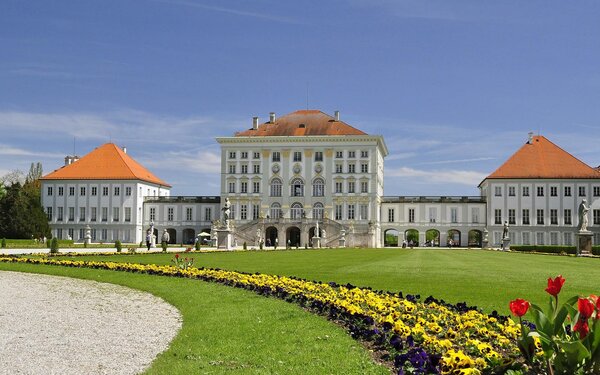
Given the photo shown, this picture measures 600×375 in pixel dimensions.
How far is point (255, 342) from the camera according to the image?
8.13m

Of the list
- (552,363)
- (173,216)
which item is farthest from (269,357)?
(173,216)

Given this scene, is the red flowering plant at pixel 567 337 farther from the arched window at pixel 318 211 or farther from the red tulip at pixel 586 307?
the arched window at pixel 318 211

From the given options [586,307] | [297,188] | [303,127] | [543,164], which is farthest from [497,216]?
[586,307]

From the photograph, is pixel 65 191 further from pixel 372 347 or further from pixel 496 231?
pixel 372 347

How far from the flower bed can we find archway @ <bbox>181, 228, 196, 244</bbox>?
65439 mm


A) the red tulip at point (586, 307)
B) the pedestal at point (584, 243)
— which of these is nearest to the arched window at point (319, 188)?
the pedestal at point (584, 243)

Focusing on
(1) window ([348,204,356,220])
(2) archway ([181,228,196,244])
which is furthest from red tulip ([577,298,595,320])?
(2) archway ([181,228,196,244])

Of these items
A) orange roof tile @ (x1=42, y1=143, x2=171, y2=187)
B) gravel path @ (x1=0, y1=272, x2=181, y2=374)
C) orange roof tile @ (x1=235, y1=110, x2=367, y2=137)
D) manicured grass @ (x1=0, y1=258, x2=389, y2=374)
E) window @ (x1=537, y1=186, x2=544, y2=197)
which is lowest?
gravel path @ (x1=0, y1=272, x2=181, y2=374)

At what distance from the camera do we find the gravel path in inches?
286

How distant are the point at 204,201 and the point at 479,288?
6351cm

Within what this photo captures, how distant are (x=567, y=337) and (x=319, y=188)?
6729 cm

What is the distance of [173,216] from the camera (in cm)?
7612

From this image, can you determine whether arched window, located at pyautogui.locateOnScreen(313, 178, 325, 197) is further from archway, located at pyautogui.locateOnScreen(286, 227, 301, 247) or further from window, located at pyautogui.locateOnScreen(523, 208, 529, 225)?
window, located at pyautogui.locateOnScreen(523, 208, 529, 225)

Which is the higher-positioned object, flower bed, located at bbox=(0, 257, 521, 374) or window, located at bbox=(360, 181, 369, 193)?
window, located at bbox=(360, 181, 369, 193)
